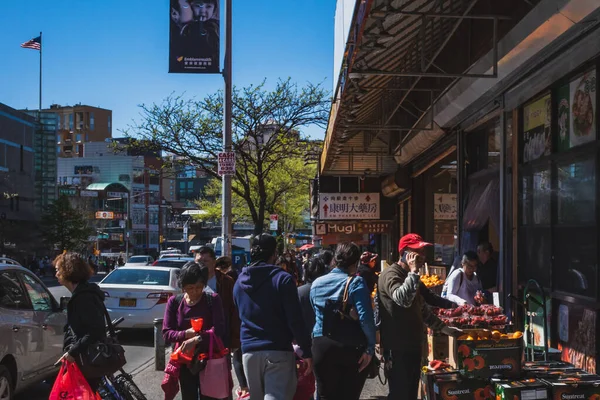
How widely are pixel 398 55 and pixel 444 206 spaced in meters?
9.05

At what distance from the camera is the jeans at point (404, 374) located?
602 cm

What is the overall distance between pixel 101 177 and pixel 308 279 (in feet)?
339

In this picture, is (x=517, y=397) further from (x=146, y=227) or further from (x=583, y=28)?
(x=146, y=227)

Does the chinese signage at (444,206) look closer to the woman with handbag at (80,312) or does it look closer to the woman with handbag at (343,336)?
the woman with handbag at (343,336)

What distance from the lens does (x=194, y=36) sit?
14906 millimetres

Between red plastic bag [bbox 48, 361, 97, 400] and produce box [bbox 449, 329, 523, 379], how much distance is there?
2910 millimetres

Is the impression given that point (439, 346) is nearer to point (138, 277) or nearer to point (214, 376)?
point (214, 376)

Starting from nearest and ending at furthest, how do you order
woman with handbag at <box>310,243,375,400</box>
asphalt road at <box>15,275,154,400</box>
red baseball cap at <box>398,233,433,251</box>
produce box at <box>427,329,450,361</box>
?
woman with handbag at <box>310,243,375,400</box>, red baseball cap at <box>398,233,433,251</box>, produce box at <box>427,329,450,361</box>, asphalt road at <box>15,275,154,400</box>

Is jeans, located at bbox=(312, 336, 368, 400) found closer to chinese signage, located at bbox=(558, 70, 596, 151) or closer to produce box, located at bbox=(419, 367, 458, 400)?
produce box, located at bbox=(419, 367, 458, 400)

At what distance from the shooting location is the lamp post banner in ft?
48.4

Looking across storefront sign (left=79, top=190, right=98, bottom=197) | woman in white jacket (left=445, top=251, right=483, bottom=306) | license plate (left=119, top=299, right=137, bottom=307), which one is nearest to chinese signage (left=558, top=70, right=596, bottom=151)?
woman in white jacket (left=445, top=251, right=483, bottom=306)

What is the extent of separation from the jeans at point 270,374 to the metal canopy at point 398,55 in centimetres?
269

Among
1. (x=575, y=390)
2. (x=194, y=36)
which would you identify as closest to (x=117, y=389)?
(x=575, y=390)

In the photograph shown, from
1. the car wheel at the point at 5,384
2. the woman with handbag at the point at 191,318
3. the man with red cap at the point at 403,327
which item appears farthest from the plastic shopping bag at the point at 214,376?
the car wheel at the point at 5,384
